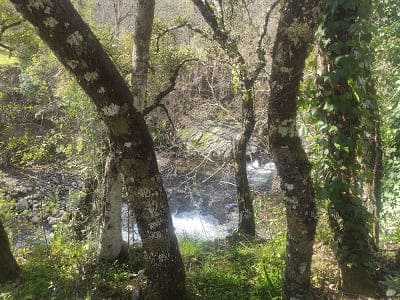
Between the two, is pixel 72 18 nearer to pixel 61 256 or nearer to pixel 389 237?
pixel 61 256

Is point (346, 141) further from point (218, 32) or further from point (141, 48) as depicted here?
point (218, 32)

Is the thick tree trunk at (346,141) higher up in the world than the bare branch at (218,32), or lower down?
lower down

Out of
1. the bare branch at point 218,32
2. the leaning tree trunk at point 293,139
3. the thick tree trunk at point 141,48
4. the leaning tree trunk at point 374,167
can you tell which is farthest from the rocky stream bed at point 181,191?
the leaning tree trunk at point 293,139

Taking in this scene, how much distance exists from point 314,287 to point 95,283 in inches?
94.3

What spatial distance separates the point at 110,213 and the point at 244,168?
320 cm

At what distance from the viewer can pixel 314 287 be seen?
4.04m

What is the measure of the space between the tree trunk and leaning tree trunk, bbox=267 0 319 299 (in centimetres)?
250

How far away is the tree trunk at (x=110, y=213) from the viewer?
498 centimetres

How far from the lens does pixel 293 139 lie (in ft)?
9.80

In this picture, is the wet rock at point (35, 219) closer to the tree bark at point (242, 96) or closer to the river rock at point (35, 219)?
the river rock at point (35, 219)

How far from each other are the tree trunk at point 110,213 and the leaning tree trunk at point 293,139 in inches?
98.6

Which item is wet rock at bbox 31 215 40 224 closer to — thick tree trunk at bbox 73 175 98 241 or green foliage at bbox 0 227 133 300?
thick tree trunk at bbox 73 175 98 241

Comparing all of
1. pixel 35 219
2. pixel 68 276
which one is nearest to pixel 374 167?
pixel 68 276

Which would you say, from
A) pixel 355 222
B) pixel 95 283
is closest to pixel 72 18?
pixel 95 283
